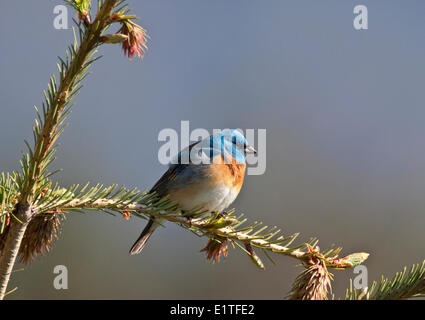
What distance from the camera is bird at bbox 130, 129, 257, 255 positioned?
2301mm

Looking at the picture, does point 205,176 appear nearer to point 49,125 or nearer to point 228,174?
point 228,174

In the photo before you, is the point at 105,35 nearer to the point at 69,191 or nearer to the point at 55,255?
the point at 69,191

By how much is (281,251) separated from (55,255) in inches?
106

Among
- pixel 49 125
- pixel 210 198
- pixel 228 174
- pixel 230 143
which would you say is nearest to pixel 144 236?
pixel 210 198

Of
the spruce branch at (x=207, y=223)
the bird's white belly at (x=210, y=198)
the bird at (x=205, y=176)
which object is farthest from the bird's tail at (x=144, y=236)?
the spruce branch at (x=207, y=223)

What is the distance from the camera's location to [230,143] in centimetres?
248

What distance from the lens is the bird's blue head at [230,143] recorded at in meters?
2.46

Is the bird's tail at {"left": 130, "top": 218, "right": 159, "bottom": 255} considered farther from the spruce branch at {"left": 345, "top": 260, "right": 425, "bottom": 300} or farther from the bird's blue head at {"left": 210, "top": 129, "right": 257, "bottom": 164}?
the spruce branch at {"left": 345, "top": 260, "right": 425, "bottom": 300}

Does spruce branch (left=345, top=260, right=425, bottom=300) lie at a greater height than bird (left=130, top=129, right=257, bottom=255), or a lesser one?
lesser

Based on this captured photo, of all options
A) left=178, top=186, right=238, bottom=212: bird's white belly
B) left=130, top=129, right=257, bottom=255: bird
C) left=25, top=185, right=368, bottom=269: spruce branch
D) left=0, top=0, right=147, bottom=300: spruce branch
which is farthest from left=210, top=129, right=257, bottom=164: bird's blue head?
left=0, top=0, right=147, bottom=300: spruce branch

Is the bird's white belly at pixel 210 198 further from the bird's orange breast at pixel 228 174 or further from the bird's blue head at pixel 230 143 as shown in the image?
the bird's blue head at pixel 230 143

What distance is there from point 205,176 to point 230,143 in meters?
0.26
